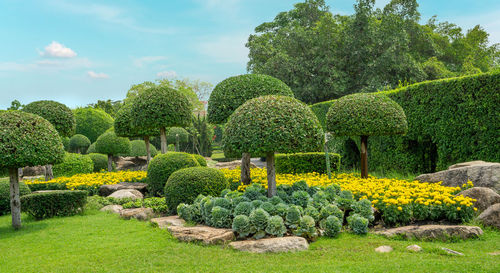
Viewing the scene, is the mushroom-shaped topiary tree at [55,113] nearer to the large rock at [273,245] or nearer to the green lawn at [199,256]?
the green lawn at [199,256]

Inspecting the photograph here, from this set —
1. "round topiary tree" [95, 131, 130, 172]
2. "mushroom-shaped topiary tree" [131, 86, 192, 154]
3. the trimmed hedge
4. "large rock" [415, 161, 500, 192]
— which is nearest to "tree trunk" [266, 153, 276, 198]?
"large rock" [415, 161, 500, 192]

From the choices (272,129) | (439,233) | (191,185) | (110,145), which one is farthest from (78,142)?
(439,233)

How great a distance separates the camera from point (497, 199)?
7113 millimetres

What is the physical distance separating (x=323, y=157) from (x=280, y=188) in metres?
5.98

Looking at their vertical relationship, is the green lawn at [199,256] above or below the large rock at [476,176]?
below

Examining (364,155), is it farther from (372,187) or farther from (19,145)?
(19,145)

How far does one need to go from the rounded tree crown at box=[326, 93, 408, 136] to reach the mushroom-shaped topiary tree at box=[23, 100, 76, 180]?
35.2ft

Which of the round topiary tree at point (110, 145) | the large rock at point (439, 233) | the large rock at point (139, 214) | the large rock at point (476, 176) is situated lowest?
the large rock at point (439, 233)

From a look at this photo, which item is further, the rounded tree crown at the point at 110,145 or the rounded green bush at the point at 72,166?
the rounded tree crown at the point at 110,145

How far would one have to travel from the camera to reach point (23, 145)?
7141mm

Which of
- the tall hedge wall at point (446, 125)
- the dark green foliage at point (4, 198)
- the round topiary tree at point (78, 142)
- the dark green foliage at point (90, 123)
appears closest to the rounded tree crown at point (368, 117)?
the tall hedge wall at point (446, 125)

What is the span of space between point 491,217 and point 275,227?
12.8 feet

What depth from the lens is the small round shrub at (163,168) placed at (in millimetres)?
10508

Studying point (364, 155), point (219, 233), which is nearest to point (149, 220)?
point (219, 233)
